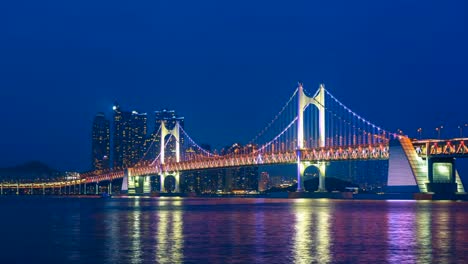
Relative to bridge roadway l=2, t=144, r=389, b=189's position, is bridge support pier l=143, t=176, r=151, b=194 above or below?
below

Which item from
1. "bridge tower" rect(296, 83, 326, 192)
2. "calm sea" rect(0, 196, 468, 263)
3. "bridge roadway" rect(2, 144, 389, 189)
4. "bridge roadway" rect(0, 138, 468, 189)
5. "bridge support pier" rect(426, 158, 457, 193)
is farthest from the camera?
"bridge tower" rect(296, 83, 326, 192)

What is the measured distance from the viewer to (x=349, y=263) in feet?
62.6

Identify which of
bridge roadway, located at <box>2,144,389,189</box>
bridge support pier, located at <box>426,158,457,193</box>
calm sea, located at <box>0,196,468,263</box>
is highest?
bridge roadway, located at <box>2,144,389,189</box>

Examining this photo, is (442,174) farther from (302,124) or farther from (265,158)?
(265,158)

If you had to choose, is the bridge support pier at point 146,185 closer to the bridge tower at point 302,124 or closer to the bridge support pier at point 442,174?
the bridge tower at point 302,124

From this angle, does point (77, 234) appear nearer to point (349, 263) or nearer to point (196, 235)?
point (196, 235)

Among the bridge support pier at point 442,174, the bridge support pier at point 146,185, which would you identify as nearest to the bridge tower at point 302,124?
the bridge support pier at point 442,174

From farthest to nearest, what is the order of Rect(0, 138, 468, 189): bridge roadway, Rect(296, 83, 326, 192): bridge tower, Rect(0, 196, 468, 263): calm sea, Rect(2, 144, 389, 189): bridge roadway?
Rect(296, 83, 326, 192): bridge tower, Rect(2, 144, 389, 189): bridge roadway, Rect(0, 138, 468, 189): bridge roadway, Rect(0, 196, 468, 263): calm sea

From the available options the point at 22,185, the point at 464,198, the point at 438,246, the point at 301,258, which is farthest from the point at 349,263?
the point at 22,185

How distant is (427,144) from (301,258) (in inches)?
2405

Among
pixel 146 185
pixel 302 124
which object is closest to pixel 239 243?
pixel 302 124

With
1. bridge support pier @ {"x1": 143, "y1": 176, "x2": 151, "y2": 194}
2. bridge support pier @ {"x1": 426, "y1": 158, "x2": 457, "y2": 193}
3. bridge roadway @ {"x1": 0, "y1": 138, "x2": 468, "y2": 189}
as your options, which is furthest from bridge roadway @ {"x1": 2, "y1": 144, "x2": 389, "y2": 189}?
bridge support pier @ {"x1": 426, "y1": 158, "x2": 457, "y2": 193}

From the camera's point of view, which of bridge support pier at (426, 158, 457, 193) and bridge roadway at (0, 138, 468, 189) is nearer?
bridge roadway at (0, 138, 468, 189)

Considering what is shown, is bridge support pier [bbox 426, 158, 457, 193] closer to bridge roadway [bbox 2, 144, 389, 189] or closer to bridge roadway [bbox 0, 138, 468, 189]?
bridge roadway [bbox 0, 138, 468, 189]
